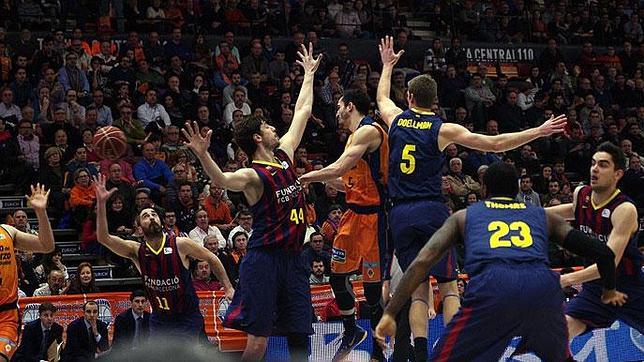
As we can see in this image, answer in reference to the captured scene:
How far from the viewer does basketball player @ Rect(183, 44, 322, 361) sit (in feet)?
30.7

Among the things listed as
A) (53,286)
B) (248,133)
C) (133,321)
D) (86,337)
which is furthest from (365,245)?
(53,286)

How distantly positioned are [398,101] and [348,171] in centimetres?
1064

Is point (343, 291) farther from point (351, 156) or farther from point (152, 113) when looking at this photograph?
point (152, 113)

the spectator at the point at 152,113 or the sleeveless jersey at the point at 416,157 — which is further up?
the sleeveless jersey at the point at 416,157

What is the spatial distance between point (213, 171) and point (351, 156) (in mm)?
1797

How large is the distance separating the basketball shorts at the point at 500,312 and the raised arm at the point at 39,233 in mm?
4153

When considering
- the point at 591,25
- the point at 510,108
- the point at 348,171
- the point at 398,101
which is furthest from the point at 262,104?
the point at 591,25

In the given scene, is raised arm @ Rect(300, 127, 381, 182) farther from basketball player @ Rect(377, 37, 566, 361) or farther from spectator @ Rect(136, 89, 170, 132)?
spectator @ Rect(136, 89, 170, 132)

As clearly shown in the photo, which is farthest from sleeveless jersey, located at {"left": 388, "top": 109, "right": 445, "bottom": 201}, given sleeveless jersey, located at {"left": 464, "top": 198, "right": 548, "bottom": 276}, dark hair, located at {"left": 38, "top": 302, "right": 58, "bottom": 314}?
dark hair, located at {"left": 38, "top": 302, "right": 58, "bottom": 314}

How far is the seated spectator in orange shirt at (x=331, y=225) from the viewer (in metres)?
16.8

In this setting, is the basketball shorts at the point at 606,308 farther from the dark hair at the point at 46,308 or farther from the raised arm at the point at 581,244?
the dark hair at the point at 46,308

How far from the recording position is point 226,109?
64.1 ft

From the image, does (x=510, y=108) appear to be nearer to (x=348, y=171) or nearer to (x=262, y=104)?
(x=262, y=104)

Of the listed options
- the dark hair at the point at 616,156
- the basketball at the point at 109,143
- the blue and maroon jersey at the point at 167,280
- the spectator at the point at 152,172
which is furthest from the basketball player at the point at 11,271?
the spectator at the point at 152,172
